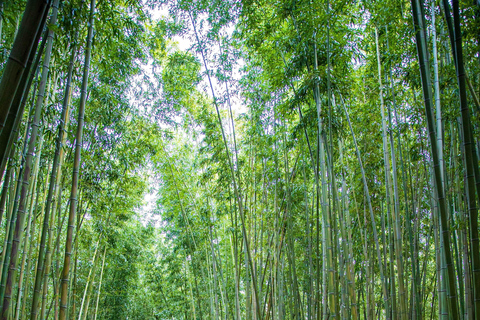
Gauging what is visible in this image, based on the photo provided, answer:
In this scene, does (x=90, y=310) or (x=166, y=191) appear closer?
(x=166, y=191)

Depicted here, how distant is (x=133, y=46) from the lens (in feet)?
14.4

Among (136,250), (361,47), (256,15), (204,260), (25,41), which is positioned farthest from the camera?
(136,250)

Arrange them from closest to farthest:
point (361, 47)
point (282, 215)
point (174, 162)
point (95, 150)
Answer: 1. point (361, 47)
2. point (95, 150)
3. point (282, 215)
4. point (174, 162)

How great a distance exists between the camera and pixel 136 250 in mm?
8789

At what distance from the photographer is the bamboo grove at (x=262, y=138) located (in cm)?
235

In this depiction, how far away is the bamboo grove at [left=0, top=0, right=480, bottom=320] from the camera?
235 cm

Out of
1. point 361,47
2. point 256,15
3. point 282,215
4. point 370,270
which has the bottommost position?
point 370,270

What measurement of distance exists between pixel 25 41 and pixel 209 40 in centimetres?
402

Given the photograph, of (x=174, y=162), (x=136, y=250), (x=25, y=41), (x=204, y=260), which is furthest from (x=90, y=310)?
(x=25, y=41)

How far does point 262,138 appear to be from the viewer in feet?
17.3

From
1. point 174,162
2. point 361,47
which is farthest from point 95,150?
point 361,47

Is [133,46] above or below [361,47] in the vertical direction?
above

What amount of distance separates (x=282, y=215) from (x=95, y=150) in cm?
287

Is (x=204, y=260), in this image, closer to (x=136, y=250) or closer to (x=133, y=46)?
(x=136, y=250)
